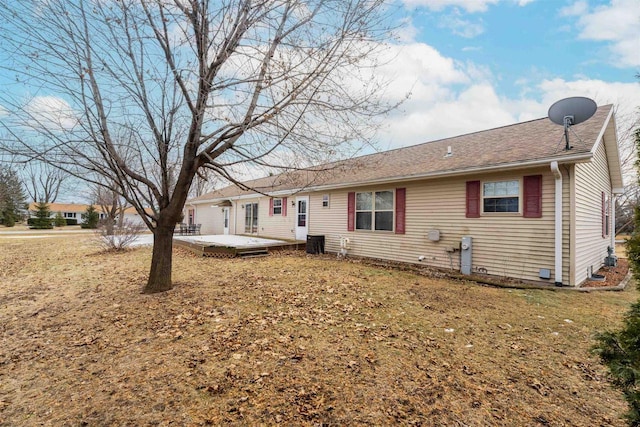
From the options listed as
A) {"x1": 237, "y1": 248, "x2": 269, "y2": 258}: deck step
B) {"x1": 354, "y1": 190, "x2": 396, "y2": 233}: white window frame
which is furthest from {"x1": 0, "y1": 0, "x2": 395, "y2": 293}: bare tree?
{"x1": 237, "y1": 248, "x2": 269, "y2": 258}: deck step

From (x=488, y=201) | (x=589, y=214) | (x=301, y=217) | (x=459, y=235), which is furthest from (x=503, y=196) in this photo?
(x=301, y=217)

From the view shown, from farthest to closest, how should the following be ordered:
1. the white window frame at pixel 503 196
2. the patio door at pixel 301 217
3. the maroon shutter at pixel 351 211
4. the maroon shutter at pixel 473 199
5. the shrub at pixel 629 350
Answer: the patio door at pixel 301 217
the maroon shutter at pixel 351 211
the maroon shutter at pixel 473 199
the white window frame at pixel 503 196
the shrub at pixel 629 350

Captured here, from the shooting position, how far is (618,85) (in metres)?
17.9

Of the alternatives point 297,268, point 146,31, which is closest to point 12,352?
point 146,31

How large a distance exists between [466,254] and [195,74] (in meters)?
7.40

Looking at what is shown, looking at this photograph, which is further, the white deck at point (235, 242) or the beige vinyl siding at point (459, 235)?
the white deck at point (235, 242)

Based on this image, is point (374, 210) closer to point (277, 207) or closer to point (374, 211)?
point (374, 211)

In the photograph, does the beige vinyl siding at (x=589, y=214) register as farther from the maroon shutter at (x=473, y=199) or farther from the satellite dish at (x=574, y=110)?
the maroon shutter at (x=473, y=199)

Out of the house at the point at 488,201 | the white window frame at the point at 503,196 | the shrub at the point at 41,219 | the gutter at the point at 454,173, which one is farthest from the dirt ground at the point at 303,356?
the shrub at the point at 41,219

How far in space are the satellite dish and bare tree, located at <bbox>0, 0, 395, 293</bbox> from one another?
4609 millimetres

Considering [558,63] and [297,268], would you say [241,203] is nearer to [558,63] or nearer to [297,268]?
[297,268]

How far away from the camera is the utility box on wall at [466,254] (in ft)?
25.5

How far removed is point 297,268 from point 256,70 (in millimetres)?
5426

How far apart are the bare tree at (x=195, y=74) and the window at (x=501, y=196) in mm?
4142
